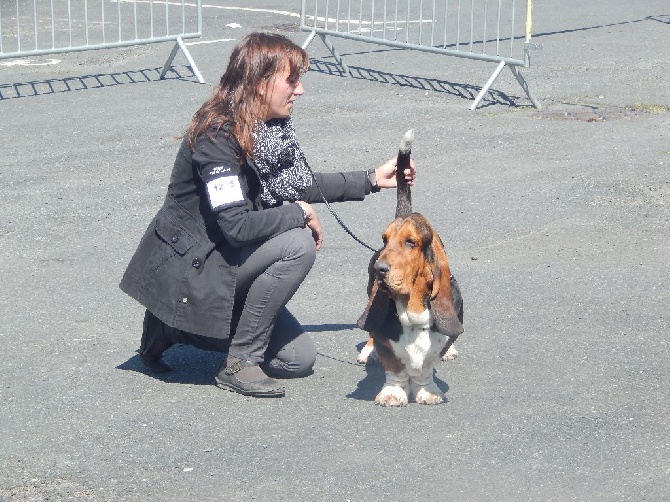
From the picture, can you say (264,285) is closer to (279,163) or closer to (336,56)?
(279,163)

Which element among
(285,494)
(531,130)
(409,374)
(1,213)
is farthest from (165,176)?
(285,494)

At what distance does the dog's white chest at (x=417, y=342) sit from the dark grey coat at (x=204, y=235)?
2.21 feet

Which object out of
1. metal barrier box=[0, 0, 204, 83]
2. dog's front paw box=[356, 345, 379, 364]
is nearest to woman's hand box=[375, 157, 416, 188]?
dog's front paw box=[356, 345, 379, 364]

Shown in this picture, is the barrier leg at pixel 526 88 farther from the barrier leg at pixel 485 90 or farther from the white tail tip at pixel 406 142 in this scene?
the white tail tip at pixel 406 142

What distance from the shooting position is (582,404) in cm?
466

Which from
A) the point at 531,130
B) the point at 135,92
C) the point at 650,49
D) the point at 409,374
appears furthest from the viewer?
the point at 650,49

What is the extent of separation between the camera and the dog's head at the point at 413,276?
4.23 meters

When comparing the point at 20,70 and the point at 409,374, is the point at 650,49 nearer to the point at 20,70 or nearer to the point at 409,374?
the point at 20,70

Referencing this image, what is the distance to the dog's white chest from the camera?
439 centimetres

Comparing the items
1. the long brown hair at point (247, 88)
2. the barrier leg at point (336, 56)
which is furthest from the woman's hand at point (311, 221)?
the barrier leg at point (336, 56)

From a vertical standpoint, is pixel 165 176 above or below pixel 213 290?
below

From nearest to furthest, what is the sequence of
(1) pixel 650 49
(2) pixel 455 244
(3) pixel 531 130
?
(2) pixel 455 244
(3) pixel 531 130
(1) pixel 650 49

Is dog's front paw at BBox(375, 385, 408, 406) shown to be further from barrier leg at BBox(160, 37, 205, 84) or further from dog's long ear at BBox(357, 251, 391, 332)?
barrier leg at BBox(160, 37, 205, 84)

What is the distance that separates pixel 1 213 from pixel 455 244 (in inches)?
115
